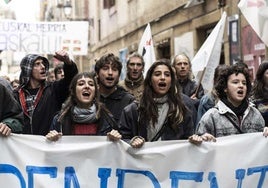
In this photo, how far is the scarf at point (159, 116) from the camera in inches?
192

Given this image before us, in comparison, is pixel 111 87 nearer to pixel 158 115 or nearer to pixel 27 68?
pixel 27 68

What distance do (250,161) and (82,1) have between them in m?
24.6

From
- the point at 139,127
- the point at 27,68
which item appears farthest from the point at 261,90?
the point at 27,68

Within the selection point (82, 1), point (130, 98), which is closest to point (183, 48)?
point (130, 98)

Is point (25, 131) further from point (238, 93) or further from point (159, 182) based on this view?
point (238, 93)

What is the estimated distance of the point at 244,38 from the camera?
10336 mm

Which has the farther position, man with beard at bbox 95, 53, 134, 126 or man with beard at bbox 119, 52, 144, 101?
man with beard at bbox 119, 52, 144, 101

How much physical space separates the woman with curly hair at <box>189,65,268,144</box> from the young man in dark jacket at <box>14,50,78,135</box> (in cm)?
141

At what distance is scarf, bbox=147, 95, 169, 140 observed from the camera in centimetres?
489

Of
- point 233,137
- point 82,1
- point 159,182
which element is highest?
point 82,1

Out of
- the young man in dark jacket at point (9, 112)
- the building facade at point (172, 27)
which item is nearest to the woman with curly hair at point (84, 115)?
the young man in dark jacket at point (9, 112)

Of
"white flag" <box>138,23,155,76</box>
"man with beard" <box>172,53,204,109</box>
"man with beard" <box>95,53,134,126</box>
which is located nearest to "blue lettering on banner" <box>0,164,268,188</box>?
"man with beard" <box>95,53,134,126</box>

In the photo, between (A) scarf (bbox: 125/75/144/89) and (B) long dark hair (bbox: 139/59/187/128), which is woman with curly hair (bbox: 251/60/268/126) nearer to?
(B) long dark hair (bbox: 139/59/187/128)

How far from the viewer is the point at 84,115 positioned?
500 cm
